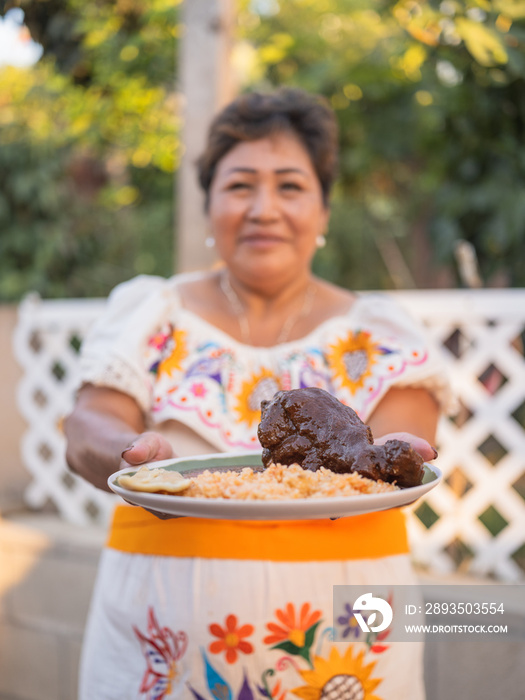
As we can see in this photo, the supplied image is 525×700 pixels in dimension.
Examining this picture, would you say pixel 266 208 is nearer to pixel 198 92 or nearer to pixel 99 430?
pixel 99 430

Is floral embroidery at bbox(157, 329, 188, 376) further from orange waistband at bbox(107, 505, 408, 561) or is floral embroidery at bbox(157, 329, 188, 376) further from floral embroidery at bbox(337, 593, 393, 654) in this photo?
floral embroidery at bbox(337, 593, 393, 654)

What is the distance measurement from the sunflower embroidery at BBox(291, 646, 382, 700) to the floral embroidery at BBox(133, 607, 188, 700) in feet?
0.74

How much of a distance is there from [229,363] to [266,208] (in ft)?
1.11

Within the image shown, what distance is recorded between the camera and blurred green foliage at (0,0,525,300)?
9.12ft

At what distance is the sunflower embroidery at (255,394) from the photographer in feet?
4.55

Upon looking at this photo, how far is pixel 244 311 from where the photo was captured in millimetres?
1577

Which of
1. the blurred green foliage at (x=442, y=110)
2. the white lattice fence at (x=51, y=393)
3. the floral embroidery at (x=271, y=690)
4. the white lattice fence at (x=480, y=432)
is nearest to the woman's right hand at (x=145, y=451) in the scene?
the floral embroidery at (x=271, y=690)

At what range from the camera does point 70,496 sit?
10.5 ft

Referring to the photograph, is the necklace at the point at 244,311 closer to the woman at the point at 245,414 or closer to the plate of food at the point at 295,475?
the woman at the point at 245,414

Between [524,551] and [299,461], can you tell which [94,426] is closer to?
[299,461]

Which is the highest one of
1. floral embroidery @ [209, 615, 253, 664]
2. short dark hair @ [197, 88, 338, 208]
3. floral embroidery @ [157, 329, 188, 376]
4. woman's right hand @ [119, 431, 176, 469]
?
short dark hair @ [197, 88, 338, 208]

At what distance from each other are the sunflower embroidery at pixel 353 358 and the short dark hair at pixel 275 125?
422 millimetres

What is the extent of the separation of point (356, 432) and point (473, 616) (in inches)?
57.7

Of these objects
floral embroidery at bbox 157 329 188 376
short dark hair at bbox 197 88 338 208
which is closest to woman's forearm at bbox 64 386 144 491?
floral embroidery at bbox 157 329 188 376
